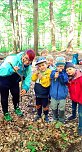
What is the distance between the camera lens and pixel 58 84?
15.8 ft

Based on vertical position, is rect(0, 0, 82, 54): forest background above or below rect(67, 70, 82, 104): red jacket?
above

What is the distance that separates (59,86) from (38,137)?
3.86 feet

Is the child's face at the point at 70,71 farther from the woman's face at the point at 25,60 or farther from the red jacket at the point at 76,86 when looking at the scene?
the woman's face at the point at 25,60

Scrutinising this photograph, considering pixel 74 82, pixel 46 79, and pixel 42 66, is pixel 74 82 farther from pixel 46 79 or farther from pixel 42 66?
pixel 42 66

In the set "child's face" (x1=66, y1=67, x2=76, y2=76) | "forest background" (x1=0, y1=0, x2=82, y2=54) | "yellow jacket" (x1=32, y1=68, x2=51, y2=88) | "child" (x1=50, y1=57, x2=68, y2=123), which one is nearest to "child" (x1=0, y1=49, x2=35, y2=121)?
"yellow jacket" (x1=32, y1=68, x2=51, y2=88)

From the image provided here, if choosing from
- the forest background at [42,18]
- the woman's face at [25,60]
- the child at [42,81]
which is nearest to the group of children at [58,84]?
the child at [42,81]

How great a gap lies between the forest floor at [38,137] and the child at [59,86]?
404 millimetres

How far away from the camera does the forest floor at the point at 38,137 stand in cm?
457

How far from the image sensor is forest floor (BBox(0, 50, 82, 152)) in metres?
4.57

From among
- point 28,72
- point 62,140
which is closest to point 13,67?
point 28,72

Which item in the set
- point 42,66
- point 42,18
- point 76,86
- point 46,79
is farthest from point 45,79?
point 42,18

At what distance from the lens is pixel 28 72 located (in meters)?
5.24

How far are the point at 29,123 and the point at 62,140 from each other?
957mm

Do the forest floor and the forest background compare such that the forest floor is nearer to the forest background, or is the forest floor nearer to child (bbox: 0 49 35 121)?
child (bbox: 0 49 35 121)
